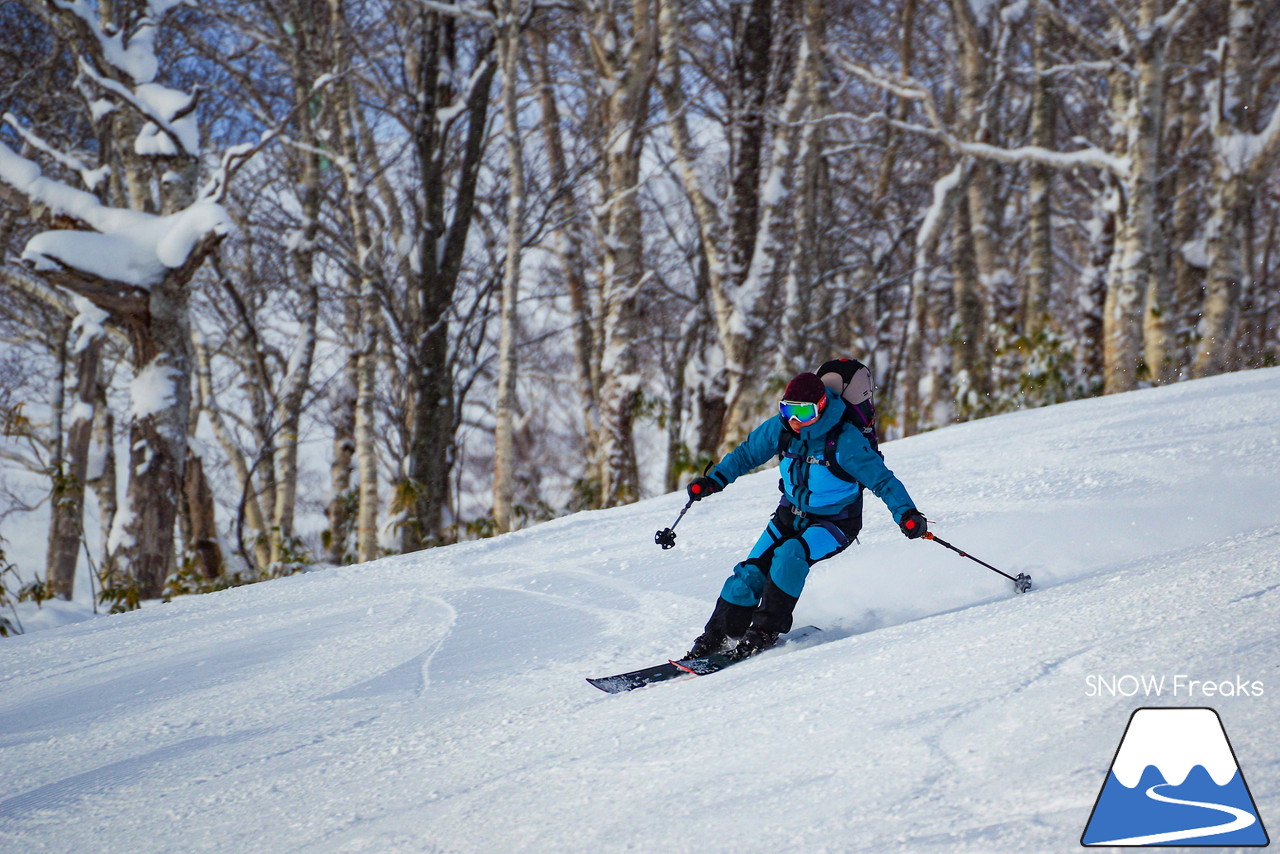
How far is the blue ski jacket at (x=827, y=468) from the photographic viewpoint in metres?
3.62

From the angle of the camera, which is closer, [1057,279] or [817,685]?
[817,685]

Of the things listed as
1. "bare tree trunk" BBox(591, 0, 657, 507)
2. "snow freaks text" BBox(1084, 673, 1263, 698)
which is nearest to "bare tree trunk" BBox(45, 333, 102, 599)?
"bare tree trunk" BBox(591, 0, 657, 507)

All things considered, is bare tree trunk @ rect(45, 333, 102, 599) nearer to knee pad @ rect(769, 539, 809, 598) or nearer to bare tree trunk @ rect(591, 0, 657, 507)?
bare tree trunk @ rect(591, 0, 657, 507)

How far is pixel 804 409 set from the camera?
3.62 m

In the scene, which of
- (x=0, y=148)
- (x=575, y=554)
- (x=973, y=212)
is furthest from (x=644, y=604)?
(x=973, y=212)

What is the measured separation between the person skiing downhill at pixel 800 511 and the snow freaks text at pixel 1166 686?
3.58 ft

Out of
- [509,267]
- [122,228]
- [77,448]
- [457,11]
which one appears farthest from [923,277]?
[77,448]

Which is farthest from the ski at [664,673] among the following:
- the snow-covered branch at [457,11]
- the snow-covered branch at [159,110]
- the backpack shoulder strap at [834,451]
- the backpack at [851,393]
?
the snow-covered branch at [457,11]

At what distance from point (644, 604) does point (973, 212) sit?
31.2 feet

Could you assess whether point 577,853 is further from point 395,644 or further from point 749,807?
point 395,644

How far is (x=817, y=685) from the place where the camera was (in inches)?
112

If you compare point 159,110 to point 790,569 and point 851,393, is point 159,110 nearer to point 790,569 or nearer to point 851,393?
point 851,393

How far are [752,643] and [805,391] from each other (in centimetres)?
107

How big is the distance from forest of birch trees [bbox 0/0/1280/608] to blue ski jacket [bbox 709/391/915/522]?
470 centimetres
